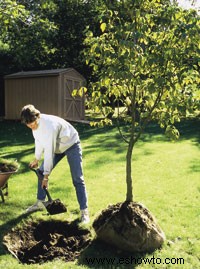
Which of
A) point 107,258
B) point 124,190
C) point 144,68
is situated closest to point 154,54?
point 144,68

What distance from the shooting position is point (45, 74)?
1764 centimetres

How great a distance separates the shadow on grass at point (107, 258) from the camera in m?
3.81

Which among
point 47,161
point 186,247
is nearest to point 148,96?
point 47,161

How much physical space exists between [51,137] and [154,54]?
1.76 meters

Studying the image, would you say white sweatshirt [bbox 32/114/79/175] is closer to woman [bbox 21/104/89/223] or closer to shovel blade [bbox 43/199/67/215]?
woman [bbox 21/104/89/223]

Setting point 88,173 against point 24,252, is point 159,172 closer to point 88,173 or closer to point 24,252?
point 88,173

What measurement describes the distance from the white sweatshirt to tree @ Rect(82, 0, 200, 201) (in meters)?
0.76

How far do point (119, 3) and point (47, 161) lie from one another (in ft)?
6.98

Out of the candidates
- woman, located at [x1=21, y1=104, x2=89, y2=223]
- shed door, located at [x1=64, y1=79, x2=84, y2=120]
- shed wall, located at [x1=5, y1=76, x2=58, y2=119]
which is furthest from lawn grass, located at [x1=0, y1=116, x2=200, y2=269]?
shed door, located at [x1=64, y1=79, x2=84, y2=120]

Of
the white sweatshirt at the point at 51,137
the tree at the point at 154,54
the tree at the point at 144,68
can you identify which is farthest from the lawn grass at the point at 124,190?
the tree at the point at 154,54

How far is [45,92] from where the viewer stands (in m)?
17.9

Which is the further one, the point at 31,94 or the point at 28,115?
the point at 31,94

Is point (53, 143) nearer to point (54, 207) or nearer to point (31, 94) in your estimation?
point (54, 207)

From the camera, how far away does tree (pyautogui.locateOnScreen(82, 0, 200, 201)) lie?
359 cm
